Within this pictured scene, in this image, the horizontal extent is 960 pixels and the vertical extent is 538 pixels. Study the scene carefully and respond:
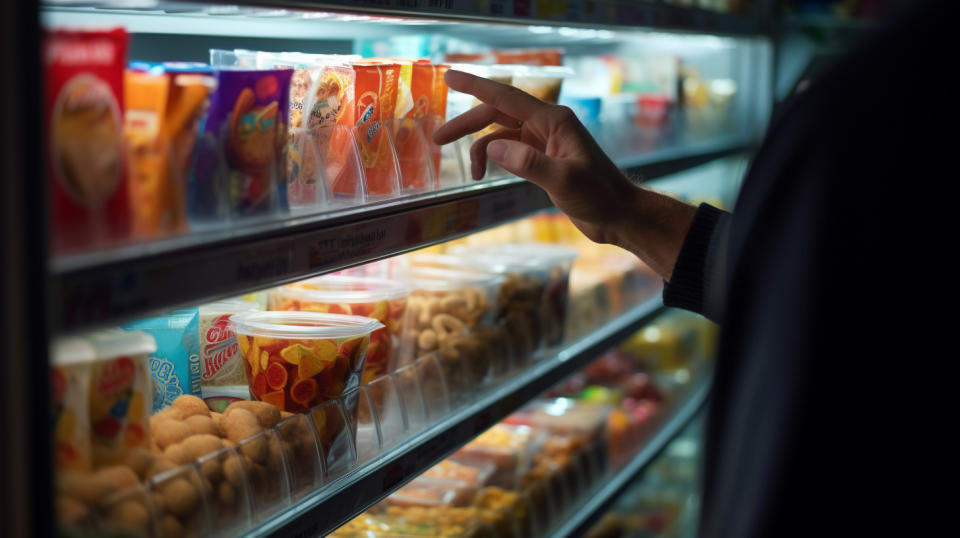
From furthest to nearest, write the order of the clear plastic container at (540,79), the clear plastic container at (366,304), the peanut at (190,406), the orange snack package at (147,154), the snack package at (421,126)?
the clear plastic container at (540,79)
the clear plastic container at (366,304)
the snack package at (421,126)
the peanut at (190,406)
the orange snack package at (147,154)

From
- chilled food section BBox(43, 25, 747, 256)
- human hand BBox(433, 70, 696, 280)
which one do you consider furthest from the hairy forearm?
chilled food section BBox(43, 25, 747, 256)

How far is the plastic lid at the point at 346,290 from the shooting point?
164cm

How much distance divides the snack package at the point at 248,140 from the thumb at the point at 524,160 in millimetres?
359

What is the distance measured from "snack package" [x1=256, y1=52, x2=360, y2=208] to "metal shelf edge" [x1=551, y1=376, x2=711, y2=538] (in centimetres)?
117

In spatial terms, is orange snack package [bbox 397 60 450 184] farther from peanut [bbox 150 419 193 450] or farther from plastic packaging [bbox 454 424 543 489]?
plastic packaging [bbox 454 424 543 489]

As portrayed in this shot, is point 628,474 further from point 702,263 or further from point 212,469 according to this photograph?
point 212,469

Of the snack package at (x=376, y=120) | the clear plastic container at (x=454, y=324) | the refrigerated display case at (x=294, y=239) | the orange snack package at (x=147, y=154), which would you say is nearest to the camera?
the refrigerated display case at (x=294, y=239)

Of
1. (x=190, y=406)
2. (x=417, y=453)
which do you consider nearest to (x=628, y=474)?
(x=417, y=453)

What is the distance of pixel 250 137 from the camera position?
45.0 inches

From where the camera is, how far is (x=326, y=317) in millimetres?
1534

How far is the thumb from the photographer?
1429mm

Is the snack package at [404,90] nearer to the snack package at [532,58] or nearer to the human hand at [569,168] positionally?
the human hand at [569,168]

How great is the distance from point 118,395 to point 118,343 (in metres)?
0.06

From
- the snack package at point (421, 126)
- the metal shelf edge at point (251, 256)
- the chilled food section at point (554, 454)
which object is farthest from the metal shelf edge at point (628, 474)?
the snack package at point (421, 126)
